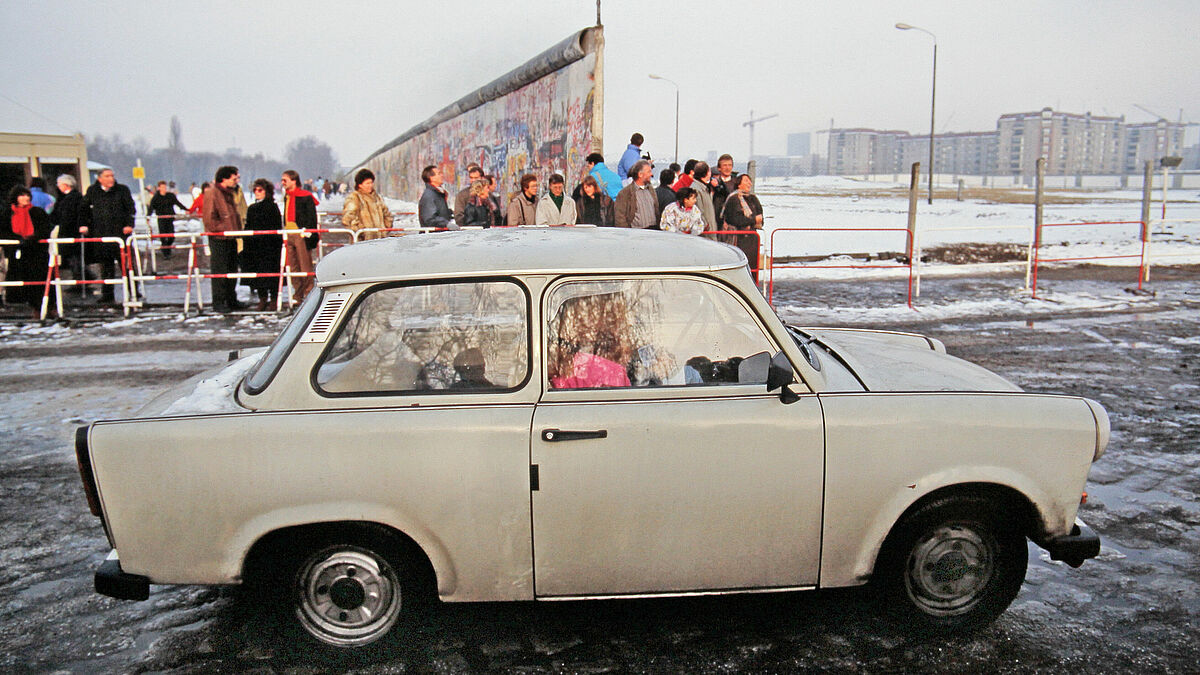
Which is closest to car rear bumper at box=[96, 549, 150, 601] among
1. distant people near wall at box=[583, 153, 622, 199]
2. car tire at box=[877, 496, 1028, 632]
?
car tire at box=[877, 496, 1028, 632]

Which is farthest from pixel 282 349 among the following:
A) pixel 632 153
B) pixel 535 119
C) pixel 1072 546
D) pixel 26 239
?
pixel 535 119

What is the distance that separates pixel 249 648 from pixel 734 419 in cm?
211

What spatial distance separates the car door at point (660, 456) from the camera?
337 centimetres

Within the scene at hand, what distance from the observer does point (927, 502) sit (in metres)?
3.51

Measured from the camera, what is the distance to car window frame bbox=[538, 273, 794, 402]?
136 inches

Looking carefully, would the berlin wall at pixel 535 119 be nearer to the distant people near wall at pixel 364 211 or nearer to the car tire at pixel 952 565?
the distant people near wall at pixel 364 211

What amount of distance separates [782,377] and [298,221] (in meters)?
10.5

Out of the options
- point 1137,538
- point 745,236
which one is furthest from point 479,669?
point 745,236

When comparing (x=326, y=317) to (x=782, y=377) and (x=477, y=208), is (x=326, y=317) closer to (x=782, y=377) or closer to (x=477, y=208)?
(x=782, y=377)

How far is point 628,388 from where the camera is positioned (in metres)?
3.49

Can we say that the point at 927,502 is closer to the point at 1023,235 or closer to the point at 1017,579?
the point at 1017,579

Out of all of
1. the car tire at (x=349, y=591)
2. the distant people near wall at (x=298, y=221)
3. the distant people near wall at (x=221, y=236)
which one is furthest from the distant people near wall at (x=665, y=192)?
the car tire at (x=349, y=591)

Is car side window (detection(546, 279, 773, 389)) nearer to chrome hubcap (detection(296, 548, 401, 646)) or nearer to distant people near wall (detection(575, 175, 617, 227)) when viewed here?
chrome hubcap (detection(296, 548, 401, 646))

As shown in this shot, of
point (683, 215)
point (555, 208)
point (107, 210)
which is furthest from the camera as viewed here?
point (107, 210)
